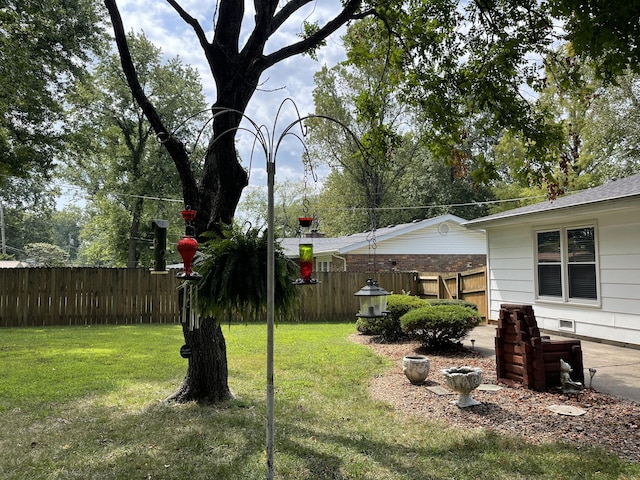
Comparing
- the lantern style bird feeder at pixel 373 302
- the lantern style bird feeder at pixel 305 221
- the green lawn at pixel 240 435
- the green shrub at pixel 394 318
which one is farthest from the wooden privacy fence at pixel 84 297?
the lantern style bird feeder at pixel 305 221

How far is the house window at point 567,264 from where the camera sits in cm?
790

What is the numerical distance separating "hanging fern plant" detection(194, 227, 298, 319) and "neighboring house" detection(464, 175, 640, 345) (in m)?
5.88

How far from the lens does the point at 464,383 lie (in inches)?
175

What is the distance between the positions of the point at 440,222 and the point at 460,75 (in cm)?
1284

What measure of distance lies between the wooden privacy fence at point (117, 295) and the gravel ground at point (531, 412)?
6.49 metres

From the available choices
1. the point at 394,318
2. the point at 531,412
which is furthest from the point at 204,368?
the point at 394,318

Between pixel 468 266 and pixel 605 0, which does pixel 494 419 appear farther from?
pixel 468 266

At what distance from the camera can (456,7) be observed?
211 inches

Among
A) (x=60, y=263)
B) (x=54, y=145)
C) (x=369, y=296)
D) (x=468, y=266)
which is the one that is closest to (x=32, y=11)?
(x=54, y=145)

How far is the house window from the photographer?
7.90 metres

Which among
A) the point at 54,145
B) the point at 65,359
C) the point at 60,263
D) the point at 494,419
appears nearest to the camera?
the point at 494,419

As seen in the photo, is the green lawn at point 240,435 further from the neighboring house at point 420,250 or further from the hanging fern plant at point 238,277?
the neighboring house at point 420,250

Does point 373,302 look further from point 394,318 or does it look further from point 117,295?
point 117,295

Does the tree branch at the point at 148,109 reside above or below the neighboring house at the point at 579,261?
above
